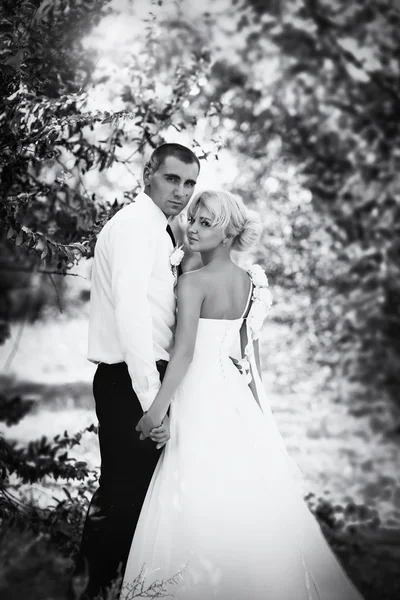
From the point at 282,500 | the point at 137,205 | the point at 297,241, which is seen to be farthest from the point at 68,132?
the point at 297,241

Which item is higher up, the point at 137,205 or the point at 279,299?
the point at 279,299

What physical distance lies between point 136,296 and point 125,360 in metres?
0.25

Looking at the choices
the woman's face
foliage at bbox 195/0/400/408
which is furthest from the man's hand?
foliage at bbox 195/0/400/408

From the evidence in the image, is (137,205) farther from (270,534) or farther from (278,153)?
(278,153)

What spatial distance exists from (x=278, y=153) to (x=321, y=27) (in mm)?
1371

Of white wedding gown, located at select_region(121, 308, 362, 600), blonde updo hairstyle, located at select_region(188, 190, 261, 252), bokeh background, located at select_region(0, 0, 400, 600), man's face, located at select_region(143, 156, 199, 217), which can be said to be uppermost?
bokeh background, located at select_region(0, 0, 400, 600)

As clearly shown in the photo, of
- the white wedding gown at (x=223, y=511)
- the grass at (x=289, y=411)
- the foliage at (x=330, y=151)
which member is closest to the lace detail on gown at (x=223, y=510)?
the white wedding gown at (x=223, y=511)

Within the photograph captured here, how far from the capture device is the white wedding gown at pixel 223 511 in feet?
7.90

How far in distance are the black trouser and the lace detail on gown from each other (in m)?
0.08

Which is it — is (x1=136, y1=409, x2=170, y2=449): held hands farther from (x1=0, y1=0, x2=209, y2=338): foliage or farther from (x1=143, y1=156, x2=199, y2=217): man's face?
(x1=143, y1=156, x2=199, y2=217): man's face

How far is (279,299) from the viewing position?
7.01m

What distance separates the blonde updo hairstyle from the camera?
2754 mm

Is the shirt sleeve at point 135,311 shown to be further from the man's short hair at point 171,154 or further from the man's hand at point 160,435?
the man's short hair at point 171,154

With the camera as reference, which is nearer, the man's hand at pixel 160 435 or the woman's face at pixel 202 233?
the man's hand at pixel 160 435
